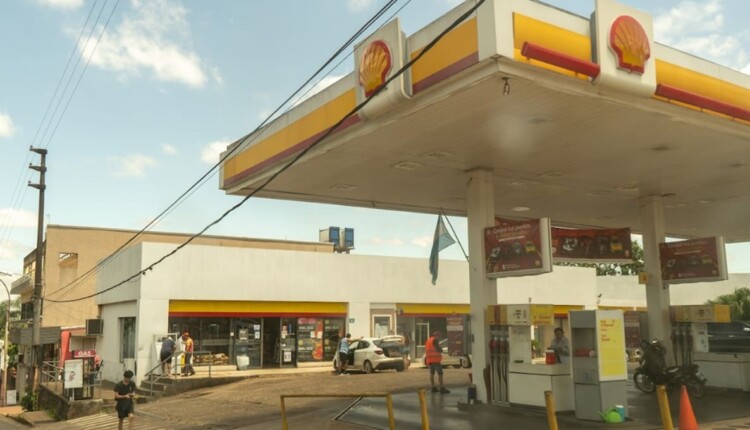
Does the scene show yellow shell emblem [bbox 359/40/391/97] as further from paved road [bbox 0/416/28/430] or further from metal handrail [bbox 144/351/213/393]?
paved road [bbox 0/416/28/430]

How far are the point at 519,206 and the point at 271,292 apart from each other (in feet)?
44.4

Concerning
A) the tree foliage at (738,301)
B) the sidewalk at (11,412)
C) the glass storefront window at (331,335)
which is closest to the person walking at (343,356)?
the glass storefront window at (331,335)

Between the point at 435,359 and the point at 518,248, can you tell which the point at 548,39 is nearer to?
the point at 518,248

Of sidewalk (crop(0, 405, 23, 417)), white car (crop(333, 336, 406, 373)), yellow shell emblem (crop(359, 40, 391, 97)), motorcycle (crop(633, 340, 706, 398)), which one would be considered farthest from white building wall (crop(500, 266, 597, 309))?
yellow shell emblem (crop(359, 40, 391, 97))

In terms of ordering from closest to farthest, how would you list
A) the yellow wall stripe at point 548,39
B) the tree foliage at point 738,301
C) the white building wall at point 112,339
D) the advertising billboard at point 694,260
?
the yellow wall stripe at point 548,39 < the advertising billboard at point 694,260 < the white building wall at point 112,339 < the tree foliage at point 738,301

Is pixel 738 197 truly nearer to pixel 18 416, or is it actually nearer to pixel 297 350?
pixel 297 350

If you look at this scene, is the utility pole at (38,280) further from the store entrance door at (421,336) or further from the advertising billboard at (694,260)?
the advertising billboard at (694,260)

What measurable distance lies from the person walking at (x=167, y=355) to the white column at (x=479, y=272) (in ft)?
48.3

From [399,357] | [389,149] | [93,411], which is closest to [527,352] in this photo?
[389,149]

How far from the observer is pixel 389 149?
551 inches

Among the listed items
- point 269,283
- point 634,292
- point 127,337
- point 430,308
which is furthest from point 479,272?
point 634,292

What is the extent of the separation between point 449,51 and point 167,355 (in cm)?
2014

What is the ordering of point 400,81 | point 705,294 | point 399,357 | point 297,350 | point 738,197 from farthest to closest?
point 705,294
point 297,350
point 399,357
point 738,197
point 400,81

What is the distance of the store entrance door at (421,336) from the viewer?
114ft
